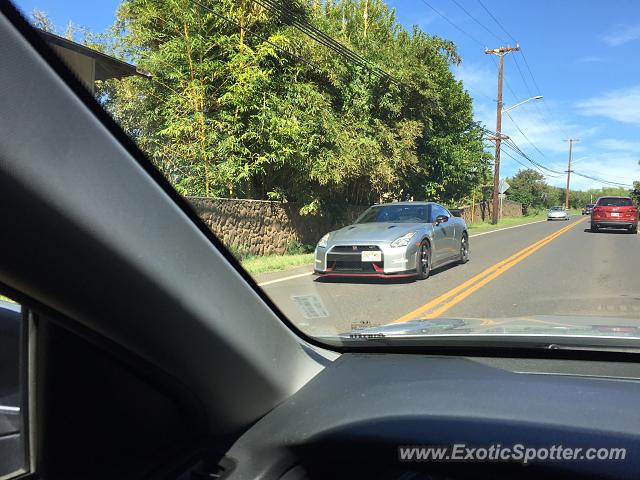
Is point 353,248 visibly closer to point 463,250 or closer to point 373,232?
point 373,232

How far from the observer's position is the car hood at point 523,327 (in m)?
2.69

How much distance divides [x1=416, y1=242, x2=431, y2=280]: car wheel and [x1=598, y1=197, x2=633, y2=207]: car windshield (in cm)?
1917

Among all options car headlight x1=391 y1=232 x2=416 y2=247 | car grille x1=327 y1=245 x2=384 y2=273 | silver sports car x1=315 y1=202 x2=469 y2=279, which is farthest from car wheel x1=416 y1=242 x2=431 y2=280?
car grille x1=327 y1=245 x2=384 y2=273

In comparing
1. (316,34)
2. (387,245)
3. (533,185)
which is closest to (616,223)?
(316,34)

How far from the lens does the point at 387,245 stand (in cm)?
907

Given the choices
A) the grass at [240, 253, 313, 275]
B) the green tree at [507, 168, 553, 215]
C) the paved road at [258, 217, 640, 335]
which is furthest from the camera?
the green tree at [507, 168, 553, 215]

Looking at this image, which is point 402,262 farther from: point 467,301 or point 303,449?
point 303,449

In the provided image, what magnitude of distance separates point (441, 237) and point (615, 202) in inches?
737

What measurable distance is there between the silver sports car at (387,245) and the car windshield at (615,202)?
18331 millimetres

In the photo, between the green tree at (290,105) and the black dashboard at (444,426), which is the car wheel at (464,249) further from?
the black dashboard at (444,426)

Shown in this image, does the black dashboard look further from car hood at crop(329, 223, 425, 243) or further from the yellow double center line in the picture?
car hood at crop(329, 223, 425, 243)

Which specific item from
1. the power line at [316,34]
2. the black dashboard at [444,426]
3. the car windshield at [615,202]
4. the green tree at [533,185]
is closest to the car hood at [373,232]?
the power line at [316,34]

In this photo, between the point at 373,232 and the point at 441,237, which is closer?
the point at 373,232

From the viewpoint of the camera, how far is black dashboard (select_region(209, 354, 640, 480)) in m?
1.66
